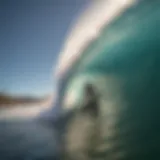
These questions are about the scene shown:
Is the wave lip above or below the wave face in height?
above

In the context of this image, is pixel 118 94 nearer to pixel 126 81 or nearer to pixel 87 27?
pixel 126 81

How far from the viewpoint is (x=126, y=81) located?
117 cm

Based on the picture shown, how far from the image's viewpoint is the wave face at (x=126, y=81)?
3.70ft

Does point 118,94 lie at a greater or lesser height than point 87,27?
lesser

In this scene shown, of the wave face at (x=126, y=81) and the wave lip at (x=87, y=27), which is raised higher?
the wave lip at (x=87, y=27)

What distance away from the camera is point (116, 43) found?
3.98ft

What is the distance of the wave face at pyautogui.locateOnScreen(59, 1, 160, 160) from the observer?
1.13 meters

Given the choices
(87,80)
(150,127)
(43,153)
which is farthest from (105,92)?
(43,153)

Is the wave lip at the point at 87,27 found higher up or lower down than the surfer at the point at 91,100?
higher up

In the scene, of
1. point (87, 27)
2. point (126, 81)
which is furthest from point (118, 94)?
point (87, 27)

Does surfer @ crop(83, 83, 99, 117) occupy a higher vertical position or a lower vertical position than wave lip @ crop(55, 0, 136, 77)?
lower

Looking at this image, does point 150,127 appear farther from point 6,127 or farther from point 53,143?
point 6,127

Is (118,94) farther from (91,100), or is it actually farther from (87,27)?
(87,27)

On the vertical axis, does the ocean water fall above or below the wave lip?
below
